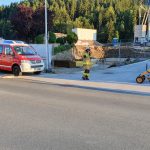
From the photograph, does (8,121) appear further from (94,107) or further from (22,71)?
(22,71)

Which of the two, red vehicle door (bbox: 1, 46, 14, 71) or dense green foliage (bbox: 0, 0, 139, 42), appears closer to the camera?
red vehicle door (bbox: 1, 46, 14, 71)

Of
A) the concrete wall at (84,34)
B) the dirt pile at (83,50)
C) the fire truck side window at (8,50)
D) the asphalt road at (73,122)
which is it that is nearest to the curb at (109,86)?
the asphalt road at (73,122)

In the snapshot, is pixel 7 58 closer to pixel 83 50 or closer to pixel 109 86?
pixel 109 86

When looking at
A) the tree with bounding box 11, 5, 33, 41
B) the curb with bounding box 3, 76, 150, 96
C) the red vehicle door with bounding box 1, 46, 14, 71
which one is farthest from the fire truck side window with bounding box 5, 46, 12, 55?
the tree with bounding box 11, 5, 33, 41

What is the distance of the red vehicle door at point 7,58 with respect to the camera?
2364cm

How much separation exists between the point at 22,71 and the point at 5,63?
1374 millimetres

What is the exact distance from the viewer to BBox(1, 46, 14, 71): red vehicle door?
23.6m

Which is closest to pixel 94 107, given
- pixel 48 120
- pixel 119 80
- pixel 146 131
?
pixel 48 120

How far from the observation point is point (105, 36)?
105375 mm

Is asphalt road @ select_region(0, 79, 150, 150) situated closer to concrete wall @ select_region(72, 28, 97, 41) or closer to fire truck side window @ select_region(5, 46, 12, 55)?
fire truck side window @ select_region(5, 46, 12, 55)

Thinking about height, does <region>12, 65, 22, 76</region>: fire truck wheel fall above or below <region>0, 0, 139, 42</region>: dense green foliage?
below

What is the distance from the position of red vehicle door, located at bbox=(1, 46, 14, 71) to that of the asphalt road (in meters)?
9.47

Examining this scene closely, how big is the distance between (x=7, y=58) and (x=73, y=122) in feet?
50.0

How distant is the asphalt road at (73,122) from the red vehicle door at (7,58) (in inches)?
373
